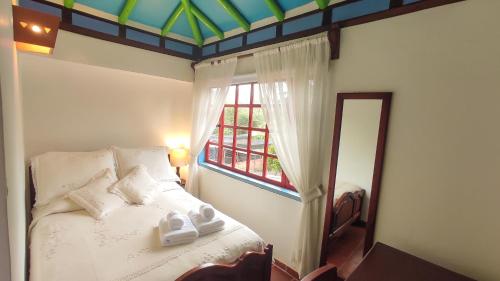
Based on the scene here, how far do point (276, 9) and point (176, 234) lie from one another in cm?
196

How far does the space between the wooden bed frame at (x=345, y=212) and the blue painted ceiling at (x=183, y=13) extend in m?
1.62

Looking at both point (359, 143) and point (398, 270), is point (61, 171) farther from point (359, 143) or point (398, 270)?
point (398, 270)

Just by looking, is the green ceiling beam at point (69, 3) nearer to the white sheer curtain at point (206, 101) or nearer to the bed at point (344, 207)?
the white sheer curtain at point (206, 101)

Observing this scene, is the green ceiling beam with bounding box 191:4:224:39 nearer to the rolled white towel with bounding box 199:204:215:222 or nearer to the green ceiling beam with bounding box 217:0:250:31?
the green ceiling beam with bounding box 217:0:250:31

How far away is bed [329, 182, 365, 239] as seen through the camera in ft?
5.51

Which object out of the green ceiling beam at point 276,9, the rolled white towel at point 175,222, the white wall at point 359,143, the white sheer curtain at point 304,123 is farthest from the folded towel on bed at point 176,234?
the green ceiling beam at point 276,9

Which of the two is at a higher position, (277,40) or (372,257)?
(277,40)

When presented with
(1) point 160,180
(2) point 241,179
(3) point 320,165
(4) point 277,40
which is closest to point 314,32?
(4) point 277,40

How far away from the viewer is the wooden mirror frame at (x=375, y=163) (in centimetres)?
150

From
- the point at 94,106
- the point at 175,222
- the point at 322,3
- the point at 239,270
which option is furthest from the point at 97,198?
the point at 322,3

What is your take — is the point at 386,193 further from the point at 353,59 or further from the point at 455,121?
the point at 353,59

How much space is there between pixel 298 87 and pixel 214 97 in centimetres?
127

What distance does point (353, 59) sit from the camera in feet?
5.44

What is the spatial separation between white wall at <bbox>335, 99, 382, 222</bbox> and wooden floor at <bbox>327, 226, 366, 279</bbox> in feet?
0.49
